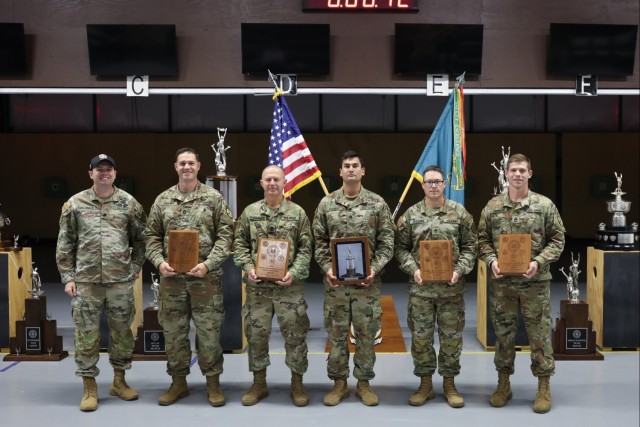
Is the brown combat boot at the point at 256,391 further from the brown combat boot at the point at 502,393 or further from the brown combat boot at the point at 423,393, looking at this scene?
the brown combat boot at the point at 502,393

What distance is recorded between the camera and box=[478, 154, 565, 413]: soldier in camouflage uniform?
5379 millimetres

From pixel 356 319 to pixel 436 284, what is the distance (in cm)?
64

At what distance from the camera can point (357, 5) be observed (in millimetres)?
7961

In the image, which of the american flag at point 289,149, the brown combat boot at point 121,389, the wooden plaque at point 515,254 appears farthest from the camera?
the american flag at point 289,149

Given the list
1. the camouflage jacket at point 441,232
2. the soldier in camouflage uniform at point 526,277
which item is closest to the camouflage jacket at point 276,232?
the camouflage jacket at point 441,232

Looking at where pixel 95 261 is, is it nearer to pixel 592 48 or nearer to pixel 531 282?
pixel 531 282

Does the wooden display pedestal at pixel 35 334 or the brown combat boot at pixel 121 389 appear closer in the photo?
the brown combat boot at pixel 121 389

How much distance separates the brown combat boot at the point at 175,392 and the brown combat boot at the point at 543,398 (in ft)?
8.60

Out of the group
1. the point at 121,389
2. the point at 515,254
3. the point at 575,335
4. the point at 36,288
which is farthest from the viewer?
the point at 36,288

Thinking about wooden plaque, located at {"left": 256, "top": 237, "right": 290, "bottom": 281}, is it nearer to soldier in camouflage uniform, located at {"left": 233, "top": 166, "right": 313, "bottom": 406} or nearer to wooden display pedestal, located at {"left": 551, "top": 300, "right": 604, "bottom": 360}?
soldier in camouflage uniform, located at {"left": 233, "top": 166, "right": 313, "bottom": 406}

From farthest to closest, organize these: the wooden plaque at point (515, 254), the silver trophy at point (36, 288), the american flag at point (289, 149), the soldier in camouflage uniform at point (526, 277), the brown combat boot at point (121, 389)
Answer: the american flag at point (289, 149) → the silver trophy at point (36, 288) → the brown combat boot at point (121, 389) → the soldier in camouflage uniform at point (526, 277) → the wooden plaque at point (515, 254)

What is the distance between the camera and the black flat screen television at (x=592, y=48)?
312 inches

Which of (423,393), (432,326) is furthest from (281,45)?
(423,393)

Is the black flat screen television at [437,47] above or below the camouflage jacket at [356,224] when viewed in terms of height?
above
